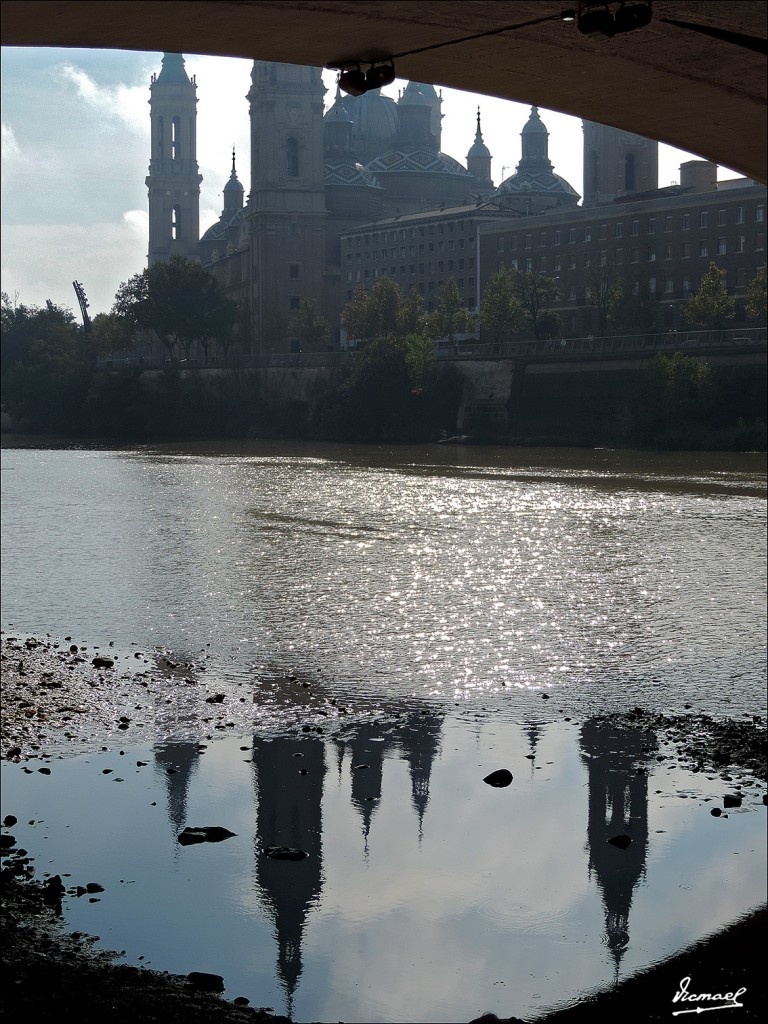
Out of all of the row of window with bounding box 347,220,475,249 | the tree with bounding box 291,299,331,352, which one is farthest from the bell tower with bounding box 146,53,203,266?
the tree with bounding box 291,299,331,352

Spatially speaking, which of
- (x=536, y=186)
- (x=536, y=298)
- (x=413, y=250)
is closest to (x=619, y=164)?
(x=536, y=186)

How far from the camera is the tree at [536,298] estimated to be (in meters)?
78.7

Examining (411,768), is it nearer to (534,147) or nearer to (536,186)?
(536,186)

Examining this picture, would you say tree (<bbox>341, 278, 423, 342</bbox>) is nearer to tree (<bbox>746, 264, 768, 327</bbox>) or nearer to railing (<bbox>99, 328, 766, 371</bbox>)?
railing (<bbox>99, 328, 766, 371</bbox>)

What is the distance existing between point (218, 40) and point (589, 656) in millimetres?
7847

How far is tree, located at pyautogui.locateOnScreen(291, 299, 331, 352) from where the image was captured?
97.0 metres

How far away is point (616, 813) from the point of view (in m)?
8.72

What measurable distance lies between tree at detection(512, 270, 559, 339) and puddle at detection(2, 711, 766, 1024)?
69.3 metres

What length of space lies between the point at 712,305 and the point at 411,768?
5862 centimetres

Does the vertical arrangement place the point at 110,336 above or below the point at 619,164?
below

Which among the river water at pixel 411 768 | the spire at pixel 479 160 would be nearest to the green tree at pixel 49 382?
the spire at pixel 479 160

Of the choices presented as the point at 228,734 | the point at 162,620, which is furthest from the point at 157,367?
the point at 228,734

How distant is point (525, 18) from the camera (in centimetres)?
740

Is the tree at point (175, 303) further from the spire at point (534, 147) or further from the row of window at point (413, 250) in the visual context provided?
the spire at point (534, 147)
